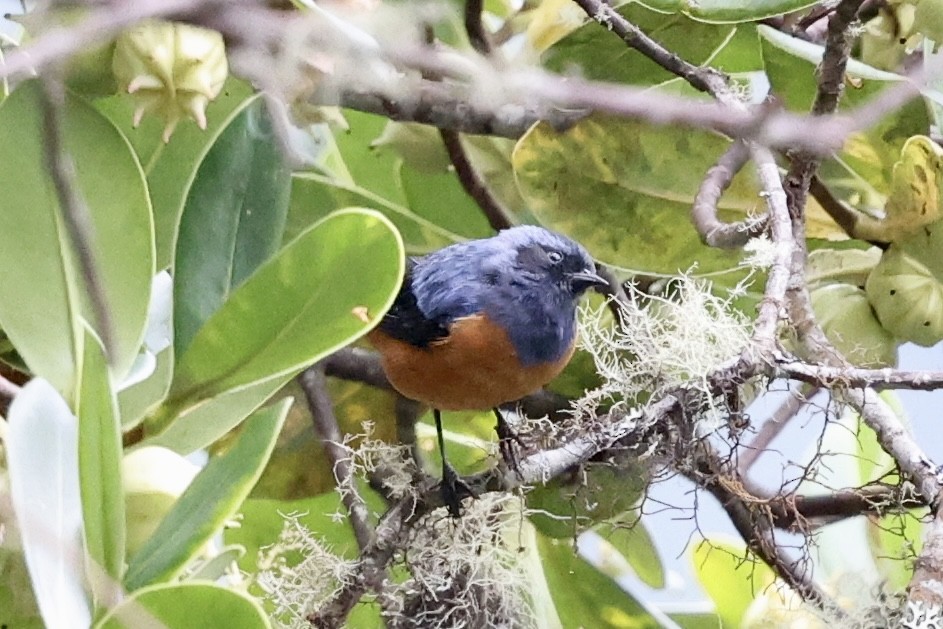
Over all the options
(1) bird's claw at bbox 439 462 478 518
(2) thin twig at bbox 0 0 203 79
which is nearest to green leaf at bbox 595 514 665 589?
(1) bird's claw at bbox 439 462 478 518

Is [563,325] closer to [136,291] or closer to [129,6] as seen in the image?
[136,291]

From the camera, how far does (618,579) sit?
2.76 ft

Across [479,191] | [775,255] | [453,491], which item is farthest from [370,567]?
[479,191]

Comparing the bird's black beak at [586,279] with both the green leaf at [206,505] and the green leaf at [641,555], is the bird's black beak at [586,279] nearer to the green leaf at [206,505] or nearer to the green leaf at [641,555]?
the green leaf at [641,555]

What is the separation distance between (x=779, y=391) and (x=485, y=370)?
256 mm

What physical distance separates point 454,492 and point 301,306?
0.16 metres

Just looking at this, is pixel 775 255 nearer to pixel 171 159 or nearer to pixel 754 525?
pixel 754 525

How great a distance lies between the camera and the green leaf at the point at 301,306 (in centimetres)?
54

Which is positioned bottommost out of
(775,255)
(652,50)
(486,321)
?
(486,321)

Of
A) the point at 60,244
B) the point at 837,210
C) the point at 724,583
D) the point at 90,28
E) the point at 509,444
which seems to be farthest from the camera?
the point at 724,583

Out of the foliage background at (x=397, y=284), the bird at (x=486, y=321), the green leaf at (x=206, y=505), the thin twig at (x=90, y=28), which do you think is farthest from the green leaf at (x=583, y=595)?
the thin twig at (x=90, y=28)

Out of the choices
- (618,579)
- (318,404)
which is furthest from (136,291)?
(618,579)

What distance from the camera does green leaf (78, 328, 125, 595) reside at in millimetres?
462

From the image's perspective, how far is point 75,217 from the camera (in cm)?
57
